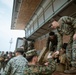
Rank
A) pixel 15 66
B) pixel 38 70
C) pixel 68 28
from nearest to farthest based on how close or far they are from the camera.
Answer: pixel 38 70, pixel 15 66, pixel 68 28

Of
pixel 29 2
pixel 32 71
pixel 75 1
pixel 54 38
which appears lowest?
pixel 32 71

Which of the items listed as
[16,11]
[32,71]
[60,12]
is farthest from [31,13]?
[32,71]

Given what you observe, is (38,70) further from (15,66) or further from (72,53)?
(72,53)

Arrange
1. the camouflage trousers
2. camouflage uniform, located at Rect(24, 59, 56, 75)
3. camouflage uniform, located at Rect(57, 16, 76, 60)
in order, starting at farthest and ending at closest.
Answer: camouflage uniform, located at Rect(57, 16, 76, 60) → the camouflage trousers → camouflage uniform, located at Rect(24, 59, 56, 75)

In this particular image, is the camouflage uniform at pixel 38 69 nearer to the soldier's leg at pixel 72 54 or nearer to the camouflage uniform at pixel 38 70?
the camouflage uniform at pixel 38 70

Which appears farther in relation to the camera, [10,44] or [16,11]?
[10,44]

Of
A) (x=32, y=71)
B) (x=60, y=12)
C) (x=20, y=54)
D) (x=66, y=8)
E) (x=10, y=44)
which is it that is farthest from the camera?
(x=10, y=44)

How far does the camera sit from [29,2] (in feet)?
33.5

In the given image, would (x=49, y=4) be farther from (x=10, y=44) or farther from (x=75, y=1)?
(x=10, y=44)

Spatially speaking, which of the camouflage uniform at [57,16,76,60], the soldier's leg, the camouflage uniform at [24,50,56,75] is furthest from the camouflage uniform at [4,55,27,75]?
the camouflage uniform at [57,16,76,60]

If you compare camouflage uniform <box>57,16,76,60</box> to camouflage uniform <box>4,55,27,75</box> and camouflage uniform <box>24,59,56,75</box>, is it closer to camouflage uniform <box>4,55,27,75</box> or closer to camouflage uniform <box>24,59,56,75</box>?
camouflage uniform <box>4,55,27,75</box>

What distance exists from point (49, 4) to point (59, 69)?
16.2ft

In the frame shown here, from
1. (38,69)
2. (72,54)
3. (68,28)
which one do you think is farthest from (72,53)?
(38,69)

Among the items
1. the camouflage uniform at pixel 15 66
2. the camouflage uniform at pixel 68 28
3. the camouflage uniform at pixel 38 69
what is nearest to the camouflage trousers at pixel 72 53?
the camouflage uniform at pixel 68 28
